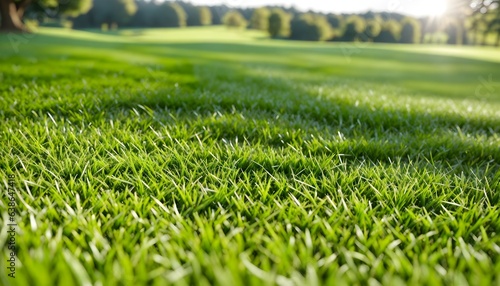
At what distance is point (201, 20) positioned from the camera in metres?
108

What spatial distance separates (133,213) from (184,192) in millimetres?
337

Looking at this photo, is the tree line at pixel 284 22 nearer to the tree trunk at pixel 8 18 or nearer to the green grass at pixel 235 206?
the tree trunk at pixel 8 18

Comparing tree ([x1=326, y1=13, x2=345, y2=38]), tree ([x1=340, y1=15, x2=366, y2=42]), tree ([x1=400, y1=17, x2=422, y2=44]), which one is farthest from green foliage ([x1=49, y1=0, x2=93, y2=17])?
tree ([x1=400, y1=17, x2=422, y2=44])

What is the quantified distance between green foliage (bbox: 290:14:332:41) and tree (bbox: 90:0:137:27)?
1563 inches

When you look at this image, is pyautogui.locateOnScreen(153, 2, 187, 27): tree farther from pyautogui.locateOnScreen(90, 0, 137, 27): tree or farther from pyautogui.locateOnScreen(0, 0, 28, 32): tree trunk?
pyautogui.locateOnScreen(0, 0, 28, 32): tree trunk

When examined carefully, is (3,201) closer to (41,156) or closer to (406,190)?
(41,156)

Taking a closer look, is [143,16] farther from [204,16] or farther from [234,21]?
[234,21]

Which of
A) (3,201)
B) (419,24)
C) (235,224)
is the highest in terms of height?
(419,24)

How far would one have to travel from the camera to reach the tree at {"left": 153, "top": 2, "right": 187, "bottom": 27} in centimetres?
9381

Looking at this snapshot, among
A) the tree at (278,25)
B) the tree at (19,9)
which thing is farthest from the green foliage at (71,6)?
the tree at (278,25)

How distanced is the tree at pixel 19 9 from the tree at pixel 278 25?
43.2 metres

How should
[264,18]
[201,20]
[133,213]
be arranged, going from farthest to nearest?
[201,20]
[264,18]
[133,213]

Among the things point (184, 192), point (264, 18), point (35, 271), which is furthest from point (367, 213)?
point (264, 18)

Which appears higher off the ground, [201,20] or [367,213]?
[201,20]
